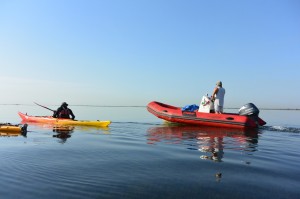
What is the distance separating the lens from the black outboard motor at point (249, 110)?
→ 14.4m

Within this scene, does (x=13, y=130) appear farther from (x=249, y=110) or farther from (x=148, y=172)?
(x=249, y=110)

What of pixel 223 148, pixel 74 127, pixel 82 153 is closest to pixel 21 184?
pixel 82 153

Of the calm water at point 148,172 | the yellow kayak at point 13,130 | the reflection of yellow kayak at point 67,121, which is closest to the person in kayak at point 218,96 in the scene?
the reflection of yellow kayak at point 67,121

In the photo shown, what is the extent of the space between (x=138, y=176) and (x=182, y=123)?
37.6 feet

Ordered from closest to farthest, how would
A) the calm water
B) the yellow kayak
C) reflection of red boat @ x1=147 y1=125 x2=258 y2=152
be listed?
the calm water, reflection of red boat @ x1=147 y1=125 x2=258 y2=152, the yellow kayak

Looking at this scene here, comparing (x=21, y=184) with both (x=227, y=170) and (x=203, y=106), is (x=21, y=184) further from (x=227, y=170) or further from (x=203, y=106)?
(x=203, y=106)

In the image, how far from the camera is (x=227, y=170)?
545 centimetres

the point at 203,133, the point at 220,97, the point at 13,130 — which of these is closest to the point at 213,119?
the point at 220,97

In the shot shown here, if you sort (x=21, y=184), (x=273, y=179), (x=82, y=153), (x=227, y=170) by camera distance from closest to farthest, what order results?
1. (x=21, y=184)
2. (x=273, y=179)
3. (x=227, y=170)
4. (x=82, y=153)

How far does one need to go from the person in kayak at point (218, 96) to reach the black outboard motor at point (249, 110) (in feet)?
3.62

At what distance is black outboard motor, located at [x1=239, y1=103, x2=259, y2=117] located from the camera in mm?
14359

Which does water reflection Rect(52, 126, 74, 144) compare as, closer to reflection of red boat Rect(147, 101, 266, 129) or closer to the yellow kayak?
the yellow kayak

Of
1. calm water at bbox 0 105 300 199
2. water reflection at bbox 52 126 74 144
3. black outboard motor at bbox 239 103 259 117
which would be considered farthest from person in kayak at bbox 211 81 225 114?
water reflection at bbox 52 126 74 144

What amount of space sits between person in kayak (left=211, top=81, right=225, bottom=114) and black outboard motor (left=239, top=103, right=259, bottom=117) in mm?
1104
